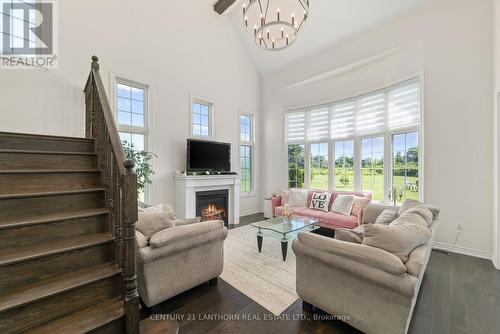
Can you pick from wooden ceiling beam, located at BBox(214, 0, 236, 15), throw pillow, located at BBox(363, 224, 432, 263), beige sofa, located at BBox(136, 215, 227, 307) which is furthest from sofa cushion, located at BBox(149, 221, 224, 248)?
wooden ceiling beam, located at BBox(214, 0, 236, 15)

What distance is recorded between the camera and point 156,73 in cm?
431

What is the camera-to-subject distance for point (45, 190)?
6.44ft

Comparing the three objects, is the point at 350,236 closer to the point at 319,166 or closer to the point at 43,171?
the point at 43,171

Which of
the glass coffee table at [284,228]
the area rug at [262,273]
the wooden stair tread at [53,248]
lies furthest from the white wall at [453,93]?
the wooden stair tread at [53,248]

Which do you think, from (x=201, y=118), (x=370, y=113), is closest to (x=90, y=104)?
(x=201, y=118)

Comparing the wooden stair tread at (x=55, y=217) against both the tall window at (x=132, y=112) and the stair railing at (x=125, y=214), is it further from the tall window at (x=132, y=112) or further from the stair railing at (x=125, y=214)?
the tall window at (x=132, y=112)

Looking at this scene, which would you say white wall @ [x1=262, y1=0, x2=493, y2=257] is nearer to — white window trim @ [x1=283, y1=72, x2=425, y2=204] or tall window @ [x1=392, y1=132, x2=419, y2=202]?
white window trim @ [x1=283, y1=72, x2=425, y2=204]

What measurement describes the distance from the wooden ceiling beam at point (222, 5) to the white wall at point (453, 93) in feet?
10.4

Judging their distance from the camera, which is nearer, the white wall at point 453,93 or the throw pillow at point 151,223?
the throw pillow at point 151,223

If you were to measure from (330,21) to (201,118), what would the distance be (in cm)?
355

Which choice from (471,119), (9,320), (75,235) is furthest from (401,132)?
(9,320)

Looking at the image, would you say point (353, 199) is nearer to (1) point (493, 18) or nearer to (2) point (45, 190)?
(1) point (493, 18)

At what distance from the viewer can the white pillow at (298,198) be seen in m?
4.91

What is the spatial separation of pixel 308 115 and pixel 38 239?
5.54 metres
